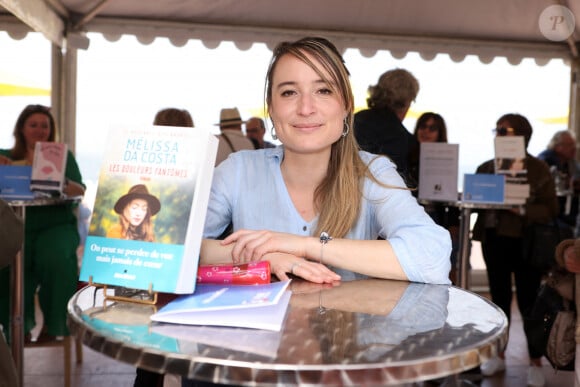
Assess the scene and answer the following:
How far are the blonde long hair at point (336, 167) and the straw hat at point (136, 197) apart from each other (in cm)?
56

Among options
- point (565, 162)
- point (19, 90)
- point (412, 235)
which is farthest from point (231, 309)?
point (565, 162)

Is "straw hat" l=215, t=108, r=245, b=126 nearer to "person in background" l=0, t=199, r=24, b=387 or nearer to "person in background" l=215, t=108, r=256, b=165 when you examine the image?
"person in background" l=215, t=108, r=256, b=165

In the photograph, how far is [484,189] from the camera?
12.8 feet

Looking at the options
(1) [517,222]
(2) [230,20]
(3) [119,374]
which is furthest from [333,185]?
(2) [230,20]

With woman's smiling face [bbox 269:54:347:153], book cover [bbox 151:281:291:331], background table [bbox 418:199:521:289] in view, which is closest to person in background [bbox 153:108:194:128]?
background table [bbox 418:199:521:289]

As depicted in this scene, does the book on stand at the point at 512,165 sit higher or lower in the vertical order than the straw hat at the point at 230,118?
lower

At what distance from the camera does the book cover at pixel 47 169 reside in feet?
11.2

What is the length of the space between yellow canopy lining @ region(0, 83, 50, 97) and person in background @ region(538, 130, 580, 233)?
4.97m

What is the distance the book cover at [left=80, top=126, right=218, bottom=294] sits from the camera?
1.07 meters

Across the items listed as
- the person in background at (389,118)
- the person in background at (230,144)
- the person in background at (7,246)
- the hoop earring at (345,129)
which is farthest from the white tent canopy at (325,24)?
the hoop earring at (345,129)

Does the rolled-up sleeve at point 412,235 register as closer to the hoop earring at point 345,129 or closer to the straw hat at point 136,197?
the hoop earring at point 345,129

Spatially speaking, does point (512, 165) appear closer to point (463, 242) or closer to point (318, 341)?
point (463, 242)

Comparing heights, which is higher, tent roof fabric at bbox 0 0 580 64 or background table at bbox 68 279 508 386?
tent roof fabric at bbox 0 0 580 64

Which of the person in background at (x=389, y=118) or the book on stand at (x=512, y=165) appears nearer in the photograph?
the person in background at (x=389, y=118)
